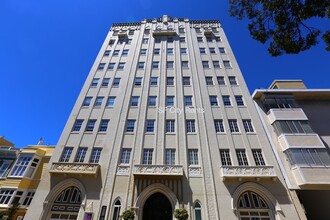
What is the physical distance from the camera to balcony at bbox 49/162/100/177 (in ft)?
A: 55.6

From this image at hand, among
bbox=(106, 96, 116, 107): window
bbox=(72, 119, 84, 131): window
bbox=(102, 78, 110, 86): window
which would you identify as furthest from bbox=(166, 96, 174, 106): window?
bbox=(72, 119, 84, 131): window

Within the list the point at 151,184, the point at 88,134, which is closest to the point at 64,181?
the point at 88,134

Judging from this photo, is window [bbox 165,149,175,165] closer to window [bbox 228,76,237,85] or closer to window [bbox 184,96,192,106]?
window [bbox 184,96,192,106]

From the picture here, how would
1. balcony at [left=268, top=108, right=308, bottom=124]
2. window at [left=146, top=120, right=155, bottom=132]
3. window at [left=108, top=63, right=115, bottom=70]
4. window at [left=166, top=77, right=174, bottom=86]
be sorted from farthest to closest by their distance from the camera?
window at [left=108, top=63, right=115, bottom=70]
window at [left=166, top=77, right=174, bottom=86]
window at [left=146, top=120, right=155, bottom=132]
balcony at [left=268, top=108, right=308, bottom=124]

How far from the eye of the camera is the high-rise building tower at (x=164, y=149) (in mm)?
15727

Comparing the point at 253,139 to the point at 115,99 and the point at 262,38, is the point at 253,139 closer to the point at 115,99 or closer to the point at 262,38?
the point at 262,38

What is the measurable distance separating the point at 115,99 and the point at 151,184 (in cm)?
1333

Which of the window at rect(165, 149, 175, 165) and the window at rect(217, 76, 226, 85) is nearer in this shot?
the window at rect(165, 149, 175, 165)

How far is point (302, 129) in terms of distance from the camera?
1895 cm

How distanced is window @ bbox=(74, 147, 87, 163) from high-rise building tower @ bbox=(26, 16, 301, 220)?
0.12 metres

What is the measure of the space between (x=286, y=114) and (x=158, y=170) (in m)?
17.5

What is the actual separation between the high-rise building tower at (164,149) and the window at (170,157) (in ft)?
0.40

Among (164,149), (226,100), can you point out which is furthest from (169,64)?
(164,149)

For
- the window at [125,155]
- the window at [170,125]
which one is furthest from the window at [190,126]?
the window at [125,155]
